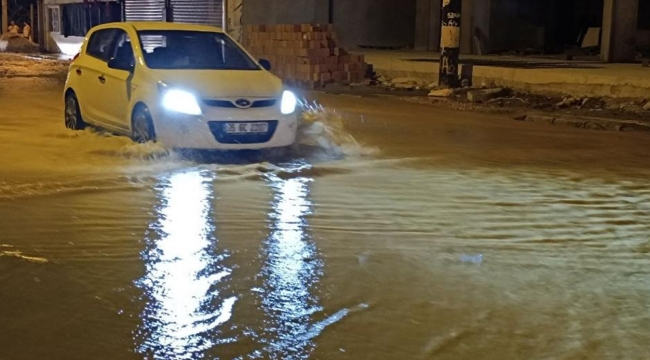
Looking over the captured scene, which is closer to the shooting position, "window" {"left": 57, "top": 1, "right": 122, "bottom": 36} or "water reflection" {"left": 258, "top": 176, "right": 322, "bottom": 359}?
"water reflection" {"left": 258, "top": 176, "right": 322, "bottom": 359}

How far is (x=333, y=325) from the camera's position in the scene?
468cm

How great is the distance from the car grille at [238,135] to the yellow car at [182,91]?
0.4 inches

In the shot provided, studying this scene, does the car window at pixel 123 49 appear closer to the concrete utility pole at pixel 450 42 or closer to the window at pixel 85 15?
the concrete utility pole at pixel 450 42

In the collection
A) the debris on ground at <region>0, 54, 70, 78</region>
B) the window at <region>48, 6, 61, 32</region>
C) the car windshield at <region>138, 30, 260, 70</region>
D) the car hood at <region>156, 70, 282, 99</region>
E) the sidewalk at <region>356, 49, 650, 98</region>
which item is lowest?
the debris on ground at <region>0, 54, 70, 78</region>

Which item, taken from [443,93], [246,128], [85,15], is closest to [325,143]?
[246,128]

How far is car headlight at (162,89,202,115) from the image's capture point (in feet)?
31.0

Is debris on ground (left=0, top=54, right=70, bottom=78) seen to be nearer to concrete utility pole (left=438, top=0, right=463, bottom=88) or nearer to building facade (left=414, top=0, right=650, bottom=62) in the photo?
concrete utility pole (left=438, top=0, right=463, bottom=88)

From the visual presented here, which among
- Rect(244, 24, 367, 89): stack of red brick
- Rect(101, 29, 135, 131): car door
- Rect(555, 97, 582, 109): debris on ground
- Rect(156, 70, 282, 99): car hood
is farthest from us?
Rect(244, 24, 367, 89): stack of red brick

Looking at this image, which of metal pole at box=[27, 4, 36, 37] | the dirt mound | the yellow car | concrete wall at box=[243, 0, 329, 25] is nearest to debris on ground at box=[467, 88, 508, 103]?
the yellow car

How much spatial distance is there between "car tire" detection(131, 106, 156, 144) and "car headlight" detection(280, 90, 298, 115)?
1.47 m

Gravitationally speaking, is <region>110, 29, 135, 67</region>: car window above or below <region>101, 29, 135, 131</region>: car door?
above

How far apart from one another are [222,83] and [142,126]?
1.09 metres

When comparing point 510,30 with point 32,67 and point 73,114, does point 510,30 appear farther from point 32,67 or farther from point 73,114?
point 73,114

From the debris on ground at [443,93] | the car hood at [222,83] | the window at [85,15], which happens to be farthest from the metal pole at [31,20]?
the car hood at [222,83]
